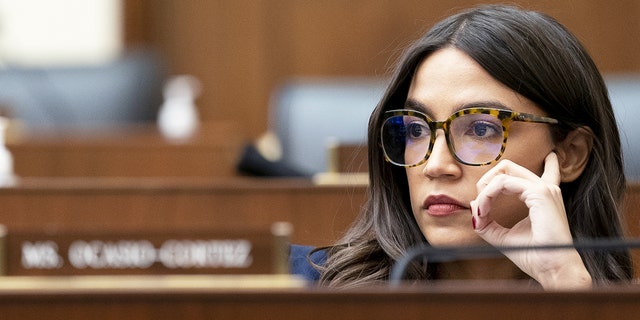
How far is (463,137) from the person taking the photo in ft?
5.42

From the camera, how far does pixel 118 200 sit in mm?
2939

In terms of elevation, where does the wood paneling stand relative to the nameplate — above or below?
above

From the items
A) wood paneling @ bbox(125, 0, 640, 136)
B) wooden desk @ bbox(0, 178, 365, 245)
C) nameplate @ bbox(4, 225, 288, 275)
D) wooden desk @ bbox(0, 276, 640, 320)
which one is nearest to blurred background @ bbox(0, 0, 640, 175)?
wood paneling @ bbox(125, 0, 640, 136)

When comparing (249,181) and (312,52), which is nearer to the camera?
(249,181)

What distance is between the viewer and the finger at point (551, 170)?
1687 millimetres

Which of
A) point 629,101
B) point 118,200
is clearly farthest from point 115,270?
point 629,101

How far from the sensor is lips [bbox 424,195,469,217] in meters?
1.64

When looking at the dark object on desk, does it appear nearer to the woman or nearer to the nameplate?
the nameplate

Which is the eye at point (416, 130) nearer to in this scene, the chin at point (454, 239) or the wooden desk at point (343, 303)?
the chin at point (454, 239)

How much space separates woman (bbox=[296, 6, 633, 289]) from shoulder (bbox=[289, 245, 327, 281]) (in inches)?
0.4

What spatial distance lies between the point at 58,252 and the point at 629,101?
207 cm

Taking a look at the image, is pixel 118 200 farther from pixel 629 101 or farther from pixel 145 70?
pixel 145 70

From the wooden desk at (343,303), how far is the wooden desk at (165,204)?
1.81 meters

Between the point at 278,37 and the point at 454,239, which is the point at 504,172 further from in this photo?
the point at 278,37
